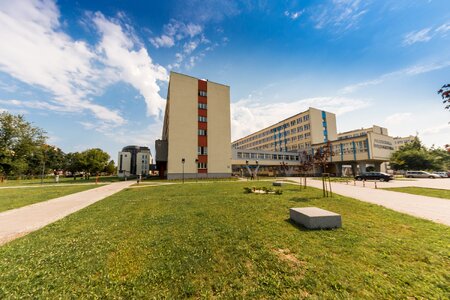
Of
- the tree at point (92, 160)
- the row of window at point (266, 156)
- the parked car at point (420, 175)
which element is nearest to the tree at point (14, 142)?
the tree at point (92, 160)

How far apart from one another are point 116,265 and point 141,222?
3384mm

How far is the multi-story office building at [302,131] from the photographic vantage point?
203 ft

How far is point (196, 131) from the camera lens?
38.3m

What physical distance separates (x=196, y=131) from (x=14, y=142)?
48.1m

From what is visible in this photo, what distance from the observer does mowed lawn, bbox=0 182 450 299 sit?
10.5 ft

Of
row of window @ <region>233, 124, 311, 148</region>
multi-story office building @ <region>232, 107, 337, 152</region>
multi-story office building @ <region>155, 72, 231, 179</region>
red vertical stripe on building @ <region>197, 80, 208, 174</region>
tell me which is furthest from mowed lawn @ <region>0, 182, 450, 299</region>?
row of window @ <region>233, 124, 311, 148</region>

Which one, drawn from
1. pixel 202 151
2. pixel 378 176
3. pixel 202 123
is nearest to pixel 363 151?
pixel 378 176

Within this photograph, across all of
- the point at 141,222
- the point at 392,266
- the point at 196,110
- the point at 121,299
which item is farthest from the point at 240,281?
the point at 196,110

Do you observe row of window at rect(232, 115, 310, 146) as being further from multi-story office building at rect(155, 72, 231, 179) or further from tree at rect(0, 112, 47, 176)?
tree at rect(0, 112, 47, 176)

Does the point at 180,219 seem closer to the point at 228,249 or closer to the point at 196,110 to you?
the point at 228,249

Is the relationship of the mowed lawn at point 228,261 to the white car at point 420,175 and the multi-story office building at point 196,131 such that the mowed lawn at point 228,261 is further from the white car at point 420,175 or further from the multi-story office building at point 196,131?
the white car at point 420,175

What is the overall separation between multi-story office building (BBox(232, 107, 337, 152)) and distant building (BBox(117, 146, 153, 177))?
57.3 metres

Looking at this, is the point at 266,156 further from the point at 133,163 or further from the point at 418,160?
the point at 133,163

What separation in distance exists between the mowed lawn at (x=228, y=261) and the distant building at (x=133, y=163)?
170 feet
